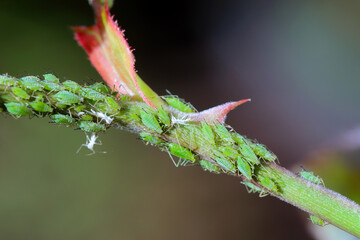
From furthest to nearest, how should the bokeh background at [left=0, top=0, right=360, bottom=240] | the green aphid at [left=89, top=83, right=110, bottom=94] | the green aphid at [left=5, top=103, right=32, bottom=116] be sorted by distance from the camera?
the bokeh background at [left=0, top=0, right=360, bottom=240]
the green aphid at [left=89, top=83, right=110, bottom=94]
the green aphid at [left=5, top=103, right=32, bottom=116]

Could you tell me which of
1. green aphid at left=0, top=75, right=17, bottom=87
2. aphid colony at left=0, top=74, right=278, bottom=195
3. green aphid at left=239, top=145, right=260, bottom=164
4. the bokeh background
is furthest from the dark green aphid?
the bokeh background

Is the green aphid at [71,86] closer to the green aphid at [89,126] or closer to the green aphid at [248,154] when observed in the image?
the green aphid at [89,126]

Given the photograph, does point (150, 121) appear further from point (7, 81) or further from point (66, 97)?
point (7, 81)

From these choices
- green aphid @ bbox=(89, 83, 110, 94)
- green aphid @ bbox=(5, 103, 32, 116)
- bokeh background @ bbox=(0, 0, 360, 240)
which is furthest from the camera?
bokeh background @ bbox=(0, 0, 360, 240)

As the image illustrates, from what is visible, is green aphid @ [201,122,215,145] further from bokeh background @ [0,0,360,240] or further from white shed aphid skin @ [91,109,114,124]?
bokeh background @ [0,0,360,240]

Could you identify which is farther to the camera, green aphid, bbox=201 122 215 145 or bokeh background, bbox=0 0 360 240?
bokeh background, bbox=0 0 360 240
